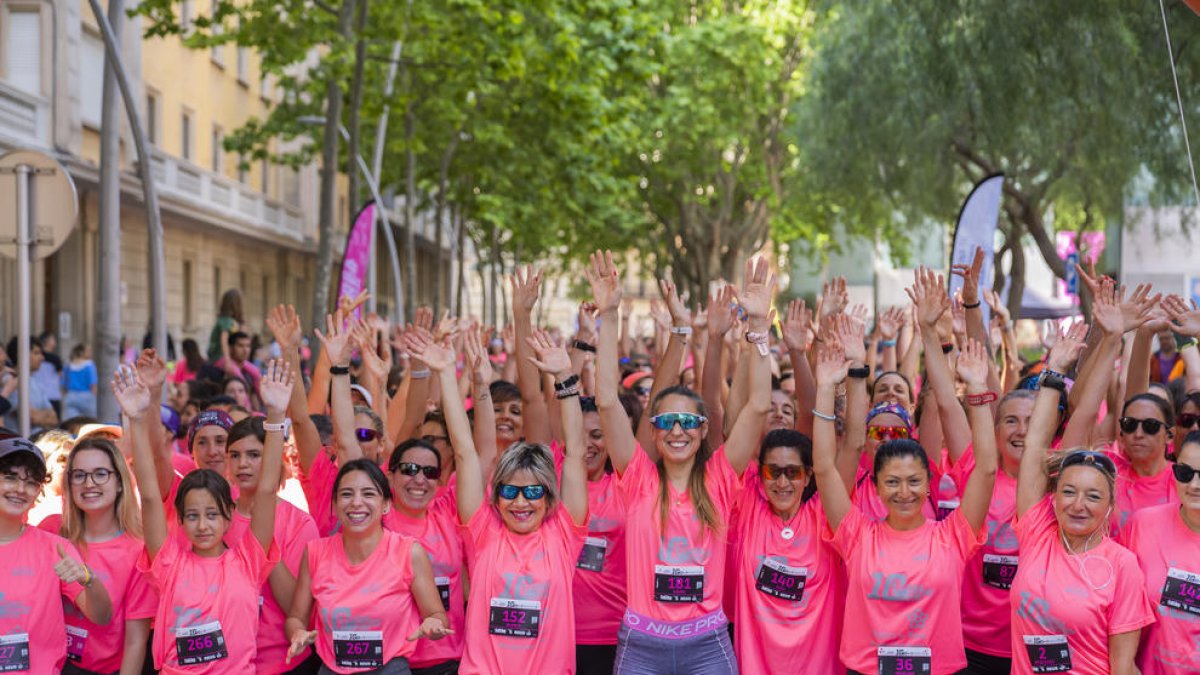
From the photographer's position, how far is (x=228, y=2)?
17156 millimetres

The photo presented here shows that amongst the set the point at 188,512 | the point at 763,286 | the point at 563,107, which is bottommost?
the point at 188,512

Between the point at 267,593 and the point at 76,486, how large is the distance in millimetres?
852

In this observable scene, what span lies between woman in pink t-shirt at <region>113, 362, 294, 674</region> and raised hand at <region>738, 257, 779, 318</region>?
190 cm

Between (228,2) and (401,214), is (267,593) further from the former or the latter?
(401,214)

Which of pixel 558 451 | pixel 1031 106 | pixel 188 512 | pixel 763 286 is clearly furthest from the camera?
pixel 1031 106

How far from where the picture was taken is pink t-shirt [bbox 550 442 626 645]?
6.54m

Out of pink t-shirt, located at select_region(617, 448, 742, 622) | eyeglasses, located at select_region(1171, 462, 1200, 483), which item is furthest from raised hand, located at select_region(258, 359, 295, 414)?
eyeglasses, located at select_region(1171, 462, 1200, 483)

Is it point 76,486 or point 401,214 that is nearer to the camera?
point 76,486

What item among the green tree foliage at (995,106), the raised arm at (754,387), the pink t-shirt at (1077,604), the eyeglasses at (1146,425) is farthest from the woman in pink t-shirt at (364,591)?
the green tree foliage at (995,106)

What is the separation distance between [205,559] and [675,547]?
1.80 m

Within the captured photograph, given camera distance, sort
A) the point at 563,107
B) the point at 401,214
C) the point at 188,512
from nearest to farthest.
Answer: the point at 188,512
the point at 563,107
the point at 401,214

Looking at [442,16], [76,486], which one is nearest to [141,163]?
[442,16]

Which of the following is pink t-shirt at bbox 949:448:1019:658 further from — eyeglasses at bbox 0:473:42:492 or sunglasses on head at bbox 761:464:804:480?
eyeglasses at bbox 0:473:42:492

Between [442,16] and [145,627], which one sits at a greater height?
[442,16]
